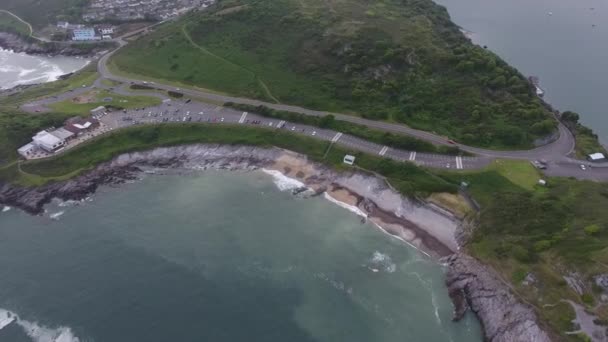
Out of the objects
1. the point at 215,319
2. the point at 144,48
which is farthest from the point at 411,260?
the point at 144,48

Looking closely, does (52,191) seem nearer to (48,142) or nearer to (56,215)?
(56,215)

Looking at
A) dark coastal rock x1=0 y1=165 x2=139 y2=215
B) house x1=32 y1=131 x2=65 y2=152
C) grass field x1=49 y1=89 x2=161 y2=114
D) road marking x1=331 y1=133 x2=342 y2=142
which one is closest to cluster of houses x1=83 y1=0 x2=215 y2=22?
grass field x1=49 y1=89 x2=161 y2=114

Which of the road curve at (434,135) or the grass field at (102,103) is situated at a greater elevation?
the road curve at (434,135)

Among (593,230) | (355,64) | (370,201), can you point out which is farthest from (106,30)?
(593,230)

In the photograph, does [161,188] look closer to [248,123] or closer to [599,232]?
[248,123]

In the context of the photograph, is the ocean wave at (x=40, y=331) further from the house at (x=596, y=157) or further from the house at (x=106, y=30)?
the house at (x=106, y=30)

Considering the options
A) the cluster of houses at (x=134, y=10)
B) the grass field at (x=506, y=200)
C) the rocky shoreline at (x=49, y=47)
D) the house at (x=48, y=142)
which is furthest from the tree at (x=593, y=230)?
the cluster of houses at (x=134, y=10)
